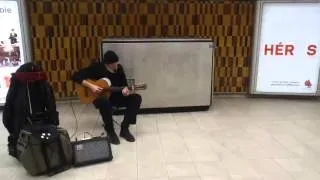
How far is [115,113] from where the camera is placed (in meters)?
4.70

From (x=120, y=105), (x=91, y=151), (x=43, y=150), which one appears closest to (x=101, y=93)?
(x=120, y=105)

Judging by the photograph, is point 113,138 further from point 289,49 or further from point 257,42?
point 289,49

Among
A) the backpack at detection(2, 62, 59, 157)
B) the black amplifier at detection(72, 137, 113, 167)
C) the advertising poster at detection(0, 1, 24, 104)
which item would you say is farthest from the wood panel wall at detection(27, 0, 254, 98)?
the black amplifier at detection(72, 137, 113, 167)

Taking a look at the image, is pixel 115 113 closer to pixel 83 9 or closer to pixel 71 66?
pixel 71 66

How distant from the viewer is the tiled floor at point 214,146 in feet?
9.87

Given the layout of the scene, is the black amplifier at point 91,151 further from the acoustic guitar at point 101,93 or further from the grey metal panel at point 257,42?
the grey metal panel at point 257,42

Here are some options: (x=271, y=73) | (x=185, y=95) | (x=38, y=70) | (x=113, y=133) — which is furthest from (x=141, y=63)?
(x=271, y=73)

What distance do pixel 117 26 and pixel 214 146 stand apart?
258 centimetres

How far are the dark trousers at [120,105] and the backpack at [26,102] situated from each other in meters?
0.61

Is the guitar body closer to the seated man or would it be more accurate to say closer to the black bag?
the seated man

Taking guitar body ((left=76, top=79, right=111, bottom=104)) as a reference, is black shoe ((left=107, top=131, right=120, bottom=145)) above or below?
below

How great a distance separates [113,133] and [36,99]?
974 mm

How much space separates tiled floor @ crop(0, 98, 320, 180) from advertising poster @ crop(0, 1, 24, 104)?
1001 millimetres

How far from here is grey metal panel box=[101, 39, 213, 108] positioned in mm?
4500
